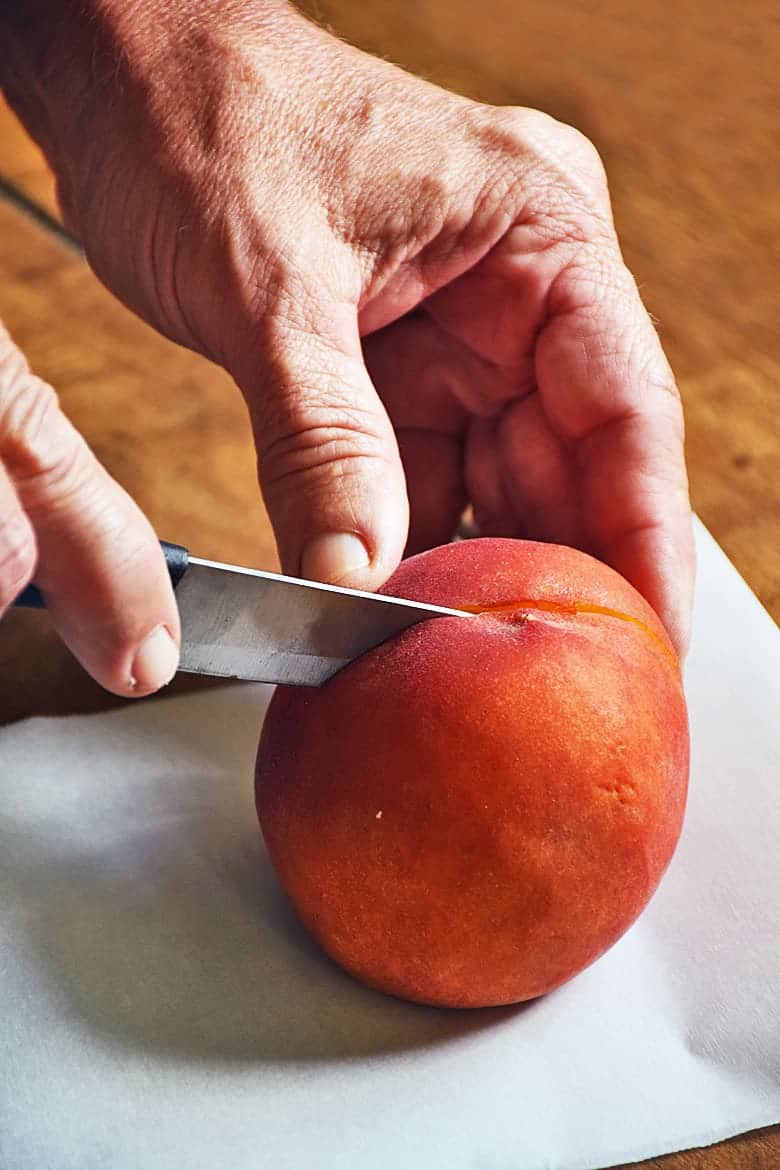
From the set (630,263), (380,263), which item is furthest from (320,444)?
(630,263)

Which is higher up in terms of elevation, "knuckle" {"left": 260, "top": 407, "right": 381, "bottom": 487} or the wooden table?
"knuckle" {"left": 260, "top": 407, "right": 381, "bottom": 487}

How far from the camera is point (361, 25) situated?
8.13ft

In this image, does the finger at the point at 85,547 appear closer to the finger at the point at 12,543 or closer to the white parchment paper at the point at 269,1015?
the finger at the point at 12,543

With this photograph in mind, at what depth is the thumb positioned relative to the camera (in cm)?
104

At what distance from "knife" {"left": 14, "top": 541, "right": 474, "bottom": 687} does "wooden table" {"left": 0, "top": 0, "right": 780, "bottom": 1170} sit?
37cm

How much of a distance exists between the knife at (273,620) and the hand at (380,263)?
126 mm

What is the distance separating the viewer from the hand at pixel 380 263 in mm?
1176

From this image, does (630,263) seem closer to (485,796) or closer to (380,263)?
(380,263)

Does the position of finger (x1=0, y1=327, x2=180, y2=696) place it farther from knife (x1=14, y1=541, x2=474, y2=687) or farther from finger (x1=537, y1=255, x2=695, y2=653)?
finger (x1=537, y1=255, x2=695, y2=653)

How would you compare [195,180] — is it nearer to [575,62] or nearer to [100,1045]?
[100,1045]

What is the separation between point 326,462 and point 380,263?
1.03 feet

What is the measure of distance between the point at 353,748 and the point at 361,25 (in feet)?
6.28

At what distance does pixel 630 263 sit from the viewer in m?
1.97

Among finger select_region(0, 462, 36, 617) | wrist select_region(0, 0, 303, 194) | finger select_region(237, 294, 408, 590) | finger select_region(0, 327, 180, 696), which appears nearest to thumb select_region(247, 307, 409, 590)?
finger select_region(237, 294, 408, 590)
